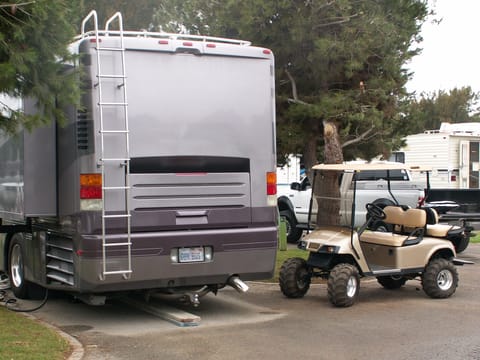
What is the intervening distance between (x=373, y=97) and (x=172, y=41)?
4.76 metres

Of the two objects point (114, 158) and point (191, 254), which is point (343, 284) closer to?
point (191, 254)

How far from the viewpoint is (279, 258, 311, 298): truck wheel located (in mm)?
9883

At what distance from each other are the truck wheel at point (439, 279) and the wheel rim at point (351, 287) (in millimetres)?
1247

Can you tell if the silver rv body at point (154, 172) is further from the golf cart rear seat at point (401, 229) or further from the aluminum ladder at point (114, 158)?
the golf cart rear seat at point (401, 229)

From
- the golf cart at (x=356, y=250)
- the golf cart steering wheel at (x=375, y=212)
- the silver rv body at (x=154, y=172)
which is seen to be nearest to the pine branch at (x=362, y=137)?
the golf cart at (x=356, y=250)

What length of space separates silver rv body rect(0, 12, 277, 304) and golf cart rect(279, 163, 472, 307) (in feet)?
3.88

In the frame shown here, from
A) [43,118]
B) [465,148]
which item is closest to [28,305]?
[43,118]

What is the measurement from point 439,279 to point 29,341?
5.78m

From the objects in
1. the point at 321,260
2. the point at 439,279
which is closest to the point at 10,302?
the point at 321,260

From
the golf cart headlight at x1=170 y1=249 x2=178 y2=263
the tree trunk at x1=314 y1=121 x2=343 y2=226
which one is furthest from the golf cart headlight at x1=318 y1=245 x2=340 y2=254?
the golf cart headlight at x1=170 y1=249 x2=178 y2=263

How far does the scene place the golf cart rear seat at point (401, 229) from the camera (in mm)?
9945

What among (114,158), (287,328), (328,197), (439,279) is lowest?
(287,328)

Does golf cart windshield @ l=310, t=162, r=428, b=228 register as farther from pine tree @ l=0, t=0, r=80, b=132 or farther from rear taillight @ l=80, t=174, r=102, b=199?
pine tree @ l=0, t=0, r=80, b=132

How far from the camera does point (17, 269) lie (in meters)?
9.97
